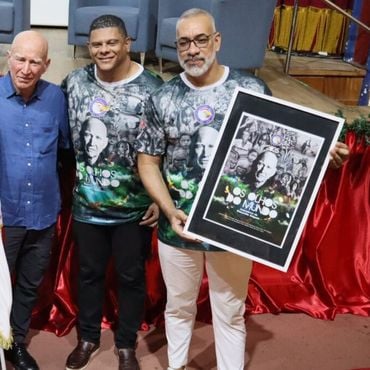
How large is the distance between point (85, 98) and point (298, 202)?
769mm

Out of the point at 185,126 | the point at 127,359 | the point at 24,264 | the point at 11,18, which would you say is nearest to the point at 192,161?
the point at 185,126

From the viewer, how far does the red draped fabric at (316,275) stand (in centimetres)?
277

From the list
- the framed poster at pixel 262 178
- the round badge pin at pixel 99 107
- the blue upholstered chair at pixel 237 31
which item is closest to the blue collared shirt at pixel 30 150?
the round badge pin at pixel 99 107

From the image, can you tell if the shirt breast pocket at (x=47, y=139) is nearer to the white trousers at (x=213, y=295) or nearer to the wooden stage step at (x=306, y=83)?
the white trousers at (x=213, y=295)

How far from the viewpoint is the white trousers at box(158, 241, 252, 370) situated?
205cm

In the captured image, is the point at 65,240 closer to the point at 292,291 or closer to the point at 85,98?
the point at 85,98

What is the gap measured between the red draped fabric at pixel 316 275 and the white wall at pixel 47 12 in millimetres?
3735

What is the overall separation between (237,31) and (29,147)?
7.91ft

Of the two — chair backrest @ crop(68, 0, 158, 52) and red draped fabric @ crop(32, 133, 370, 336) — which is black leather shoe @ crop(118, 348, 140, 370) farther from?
chair backrest @ crop(68, 0, 158, 52)

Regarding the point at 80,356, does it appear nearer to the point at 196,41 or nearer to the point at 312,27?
the point at 196,41

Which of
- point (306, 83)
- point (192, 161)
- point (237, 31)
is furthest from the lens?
point (306, 83)

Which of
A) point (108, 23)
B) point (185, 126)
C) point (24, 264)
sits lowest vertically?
point (24, 264)

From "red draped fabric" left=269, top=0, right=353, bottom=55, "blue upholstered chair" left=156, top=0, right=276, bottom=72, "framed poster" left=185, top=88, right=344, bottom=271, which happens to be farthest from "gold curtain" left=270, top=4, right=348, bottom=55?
"framed poster" left=185, top=88, right=344, bottom=271

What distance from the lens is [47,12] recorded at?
19.3 ft
